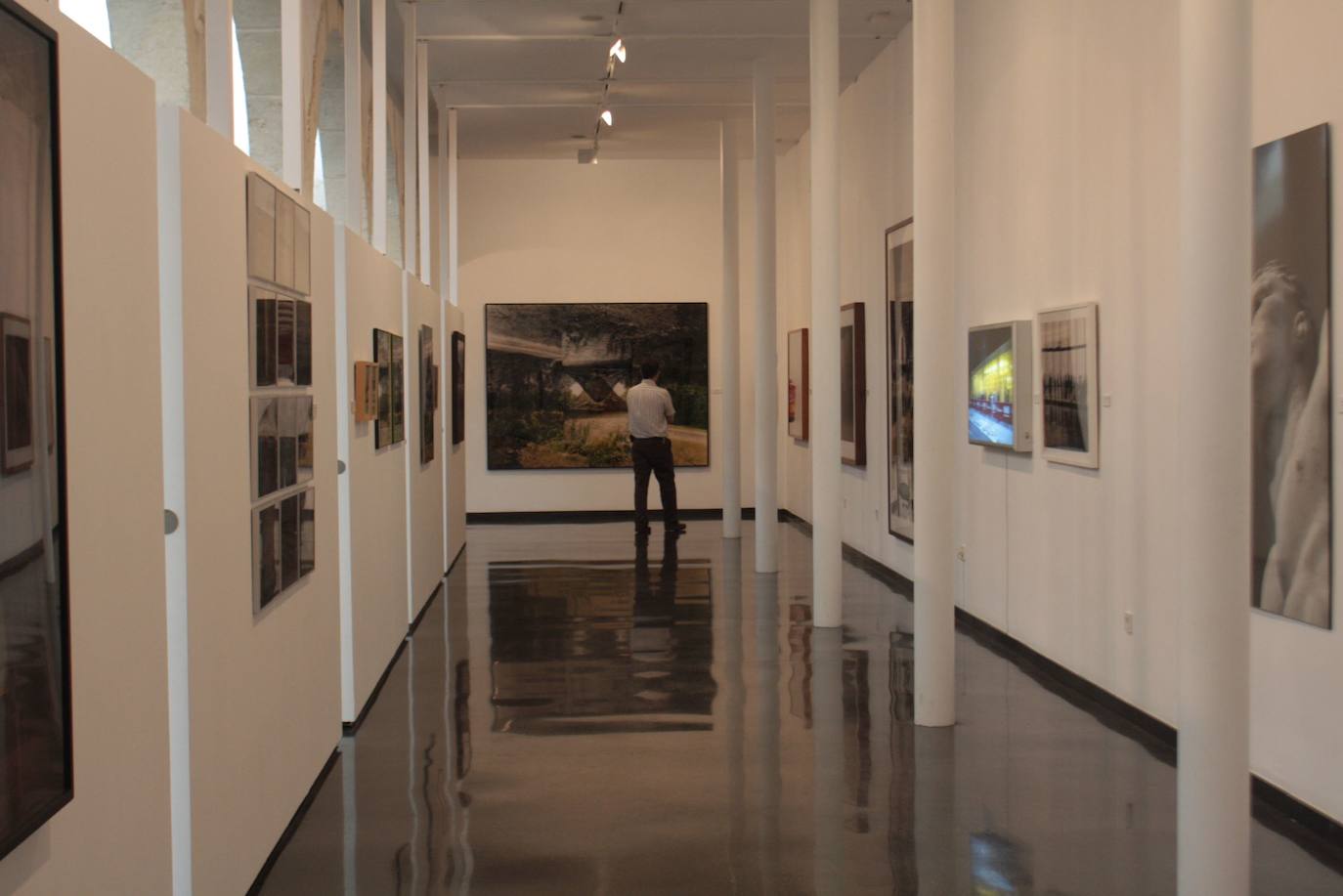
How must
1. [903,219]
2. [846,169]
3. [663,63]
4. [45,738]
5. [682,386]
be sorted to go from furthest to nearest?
[682,386]
[846,169]
[663,63]
[903,219]
[45,738]

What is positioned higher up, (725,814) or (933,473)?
(933,473)

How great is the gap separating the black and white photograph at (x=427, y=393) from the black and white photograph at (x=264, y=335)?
5750 millimetres

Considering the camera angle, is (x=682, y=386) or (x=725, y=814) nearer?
(x=725, y=814)

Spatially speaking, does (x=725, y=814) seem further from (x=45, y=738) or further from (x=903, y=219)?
(x=903, y=219)

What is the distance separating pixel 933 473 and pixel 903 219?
17.9 feet

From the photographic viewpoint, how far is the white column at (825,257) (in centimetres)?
1016

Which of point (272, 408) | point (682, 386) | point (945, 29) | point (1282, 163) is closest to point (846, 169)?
point (682, 386)

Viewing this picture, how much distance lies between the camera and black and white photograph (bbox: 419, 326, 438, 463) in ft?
37.6

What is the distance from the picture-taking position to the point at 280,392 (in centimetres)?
564

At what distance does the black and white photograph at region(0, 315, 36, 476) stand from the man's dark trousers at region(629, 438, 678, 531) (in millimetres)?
14439

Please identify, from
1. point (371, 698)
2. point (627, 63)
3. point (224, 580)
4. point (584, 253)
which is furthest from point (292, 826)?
point (584, 253)

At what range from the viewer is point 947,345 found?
7.44 m

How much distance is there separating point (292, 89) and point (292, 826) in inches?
124

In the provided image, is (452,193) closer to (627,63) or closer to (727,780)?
(627,63)
